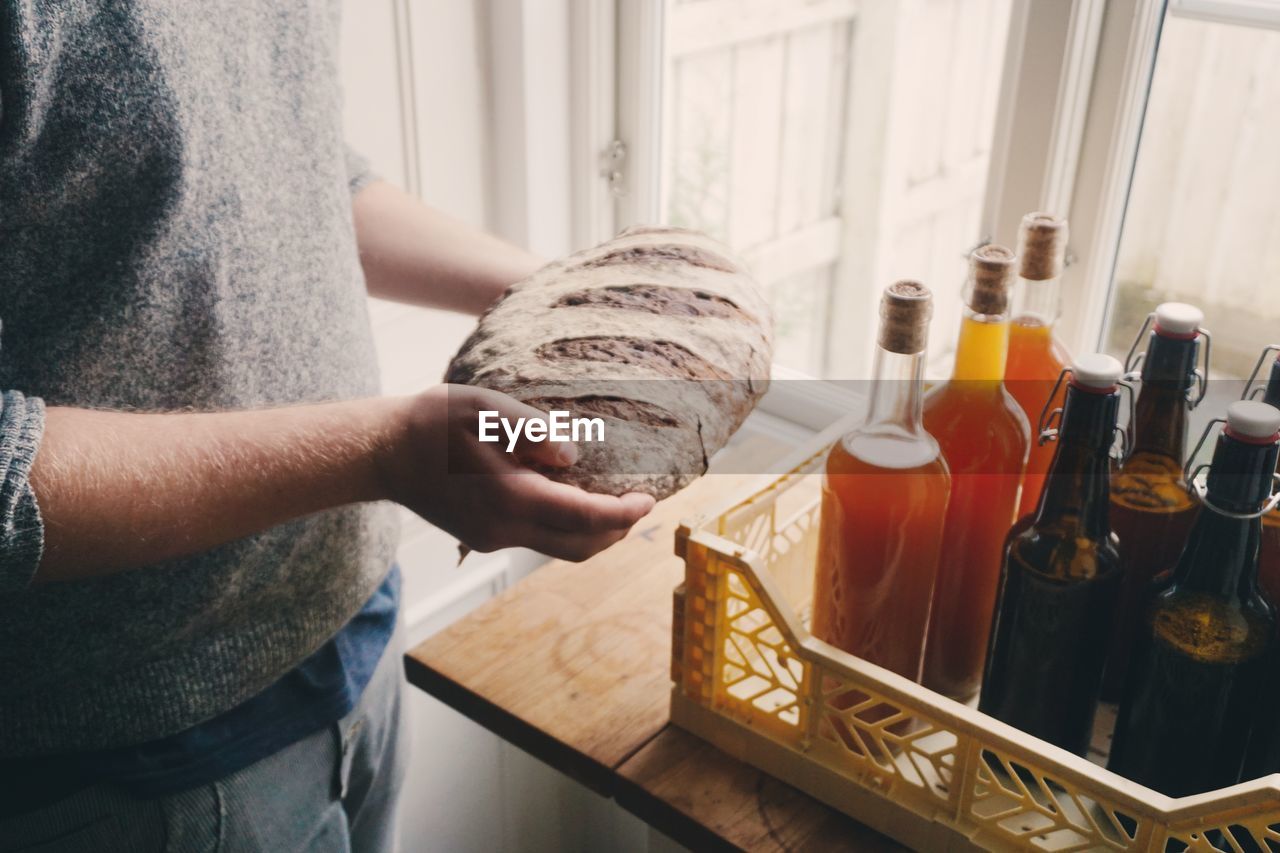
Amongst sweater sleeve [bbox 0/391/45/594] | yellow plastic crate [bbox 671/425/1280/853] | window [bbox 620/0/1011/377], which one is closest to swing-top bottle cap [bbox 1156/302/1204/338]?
yellow plastic crate [bbox 671/425/1280/853]

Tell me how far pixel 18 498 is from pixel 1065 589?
0.67 m

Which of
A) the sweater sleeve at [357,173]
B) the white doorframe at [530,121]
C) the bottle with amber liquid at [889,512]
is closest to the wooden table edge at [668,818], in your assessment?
the bottle with amber liquid at [889,512]

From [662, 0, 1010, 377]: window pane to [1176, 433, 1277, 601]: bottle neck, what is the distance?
44.5 inches

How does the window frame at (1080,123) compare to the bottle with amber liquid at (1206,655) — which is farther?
the window frame at (1080,123)

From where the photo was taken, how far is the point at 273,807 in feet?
3.21

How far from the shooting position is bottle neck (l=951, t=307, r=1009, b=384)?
817mm

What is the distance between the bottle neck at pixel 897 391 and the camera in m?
0.79

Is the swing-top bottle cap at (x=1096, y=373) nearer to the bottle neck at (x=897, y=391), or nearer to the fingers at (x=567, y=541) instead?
the bottle neck at (x=897, y=391)

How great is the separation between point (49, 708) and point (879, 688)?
631 millimetres

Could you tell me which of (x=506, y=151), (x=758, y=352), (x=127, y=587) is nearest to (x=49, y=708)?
(x=127, y=587)

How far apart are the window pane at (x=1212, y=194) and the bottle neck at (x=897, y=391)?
2.27 feet

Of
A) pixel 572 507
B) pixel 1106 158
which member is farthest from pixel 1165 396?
pixel 1106 158

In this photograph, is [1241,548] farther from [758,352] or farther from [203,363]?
[203,363]

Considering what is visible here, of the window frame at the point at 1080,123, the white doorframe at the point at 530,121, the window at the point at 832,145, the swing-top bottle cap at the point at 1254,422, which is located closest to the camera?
the swing-top bottle cap at the point at 1254,422
